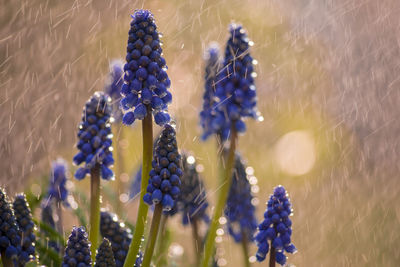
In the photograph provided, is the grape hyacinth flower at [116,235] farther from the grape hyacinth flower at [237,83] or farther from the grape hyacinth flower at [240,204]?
the grape hyacinth flower at [240,204]

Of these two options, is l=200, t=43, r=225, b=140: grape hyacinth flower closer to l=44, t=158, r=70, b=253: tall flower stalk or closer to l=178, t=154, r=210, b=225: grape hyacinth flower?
l=178, t=154, r=210, b=225: grape hyacinth flower

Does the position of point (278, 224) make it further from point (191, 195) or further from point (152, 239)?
point (191, 195)

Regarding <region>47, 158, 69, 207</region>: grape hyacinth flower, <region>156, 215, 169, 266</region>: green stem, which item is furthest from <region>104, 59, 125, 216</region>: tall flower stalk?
<region>156, 215, 169, 266</region>: green stem

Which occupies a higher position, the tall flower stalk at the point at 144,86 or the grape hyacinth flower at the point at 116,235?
the tall flower stalk at the point at 144,86

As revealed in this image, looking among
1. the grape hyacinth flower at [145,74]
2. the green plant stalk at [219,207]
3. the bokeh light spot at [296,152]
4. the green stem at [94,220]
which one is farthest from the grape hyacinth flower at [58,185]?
the bokeh light spot at [296,152]

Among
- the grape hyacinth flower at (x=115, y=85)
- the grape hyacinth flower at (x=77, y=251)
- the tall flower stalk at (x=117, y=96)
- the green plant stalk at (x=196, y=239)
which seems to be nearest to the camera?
the grape hyacinth flower at (x=77, y=251)

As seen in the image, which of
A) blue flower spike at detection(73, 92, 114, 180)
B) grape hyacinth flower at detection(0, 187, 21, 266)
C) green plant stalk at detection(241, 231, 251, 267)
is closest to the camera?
grape hyacinth flower at detection(0, 187, 21, 266)

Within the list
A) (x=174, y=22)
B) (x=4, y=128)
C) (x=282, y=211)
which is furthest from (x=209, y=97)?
(x=174, y=22)
